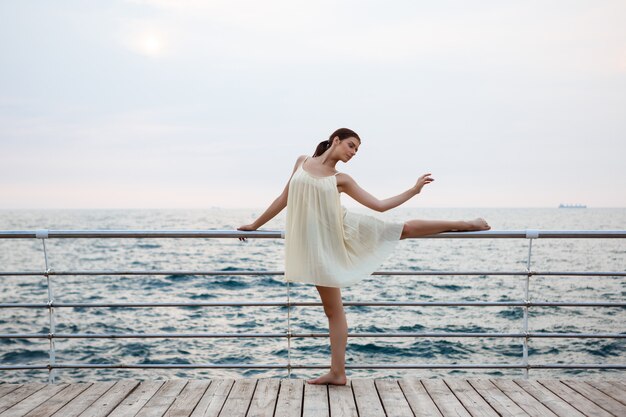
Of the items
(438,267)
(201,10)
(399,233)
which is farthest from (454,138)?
(399,233)

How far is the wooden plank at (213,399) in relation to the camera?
3.03 metres

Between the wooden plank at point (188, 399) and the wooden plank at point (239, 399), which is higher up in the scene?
the wooden plank at point (239, 399)

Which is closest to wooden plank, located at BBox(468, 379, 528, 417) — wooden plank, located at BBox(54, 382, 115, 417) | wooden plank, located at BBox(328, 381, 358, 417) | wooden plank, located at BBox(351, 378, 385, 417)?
wooden plank, located at BBox(351, 378, 385, 417)

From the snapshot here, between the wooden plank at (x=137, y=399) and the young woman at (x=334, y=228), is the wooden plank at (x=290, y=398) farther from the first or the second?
the wooden plank at (x=137, y=399)

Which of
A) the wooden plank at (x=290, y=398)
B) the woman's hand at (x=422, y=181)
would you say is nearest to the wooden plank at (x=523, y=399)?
the wooden plank at (x=290, y=398)

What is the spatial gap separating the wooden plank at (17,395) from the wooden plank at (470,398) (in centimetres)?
276

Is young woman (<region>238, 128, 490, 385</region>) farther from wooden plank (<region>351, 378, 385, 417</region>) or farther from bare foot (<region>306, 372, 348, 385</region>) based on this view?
wooden plank (<region>351, 378, 385, 417</region>)

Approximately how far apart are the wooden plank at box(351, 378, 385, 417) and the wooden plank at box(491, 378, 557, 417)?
0.85 meters

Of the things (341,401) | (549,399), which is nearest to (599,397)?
(549,399)

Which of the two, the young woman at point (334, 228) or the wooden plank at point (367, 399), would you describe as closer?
the wooden plank at point (367, 399)

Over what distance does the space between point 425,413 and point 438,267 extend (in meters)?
24.4

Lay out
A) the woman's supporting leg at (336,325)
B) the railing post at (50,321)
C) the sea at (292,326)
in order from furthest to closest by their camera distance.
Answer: the sea at (292,326) < the railing post at (50,321) < the woman's supporting leg at (336,325)

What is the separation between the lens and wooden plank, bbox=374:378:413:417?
3031 millimetres

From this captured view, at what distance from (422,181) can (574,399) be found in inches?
65.3
